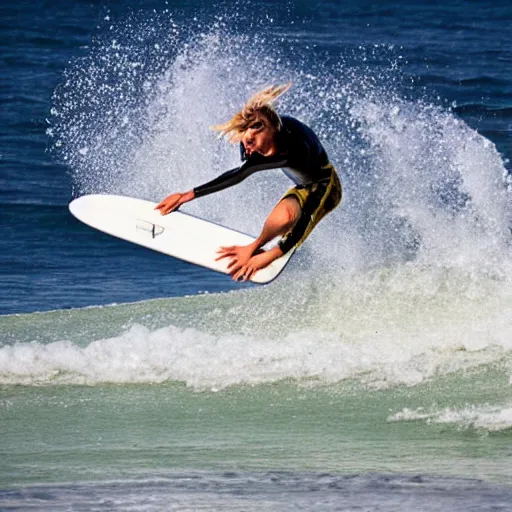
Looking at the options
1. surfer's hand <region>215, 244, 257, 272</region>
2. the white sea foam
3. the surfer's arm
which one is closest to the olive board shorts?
surfer's hand <region>215, 244, 257, 272</region>

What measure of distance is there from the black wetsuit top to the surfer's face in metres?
0.03

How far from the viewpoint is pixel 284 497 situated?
16.1ft

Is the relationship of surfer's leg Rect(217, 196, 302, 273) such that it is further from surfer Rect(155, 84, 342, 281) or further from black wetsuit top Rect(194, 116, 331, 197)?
black wetsuit top Rect(194, 116, 331, 197)

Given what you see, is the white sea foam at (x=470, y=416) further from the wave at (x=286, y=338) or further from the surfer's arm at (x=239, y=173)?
the surfer's arm at (x=239, y=173)

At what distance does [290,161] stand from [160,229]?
42.8 inches

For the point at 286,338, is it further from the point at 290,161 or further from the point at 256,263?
the point at 290,161

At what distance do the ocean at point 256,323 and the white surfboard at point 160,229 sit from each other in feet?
1.78

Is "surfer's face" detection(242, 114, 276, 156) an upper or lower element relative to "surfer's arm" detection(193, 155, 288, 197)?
upper

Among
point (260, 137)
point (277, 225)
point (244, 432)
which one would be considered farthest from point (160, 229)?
point (244, 432)

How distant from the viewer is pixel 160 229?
6.68m

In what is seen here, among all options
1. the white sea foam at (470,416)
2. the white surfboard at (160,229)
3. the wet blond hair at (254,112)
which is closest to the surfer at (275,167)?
the wet blond hair at (254,112)

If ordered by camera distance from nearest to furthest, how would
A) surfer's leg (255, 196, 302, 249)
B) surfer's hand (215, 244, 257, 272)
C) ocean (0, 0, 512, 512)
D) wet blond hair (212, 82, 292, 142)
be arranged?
ocean (0, 0, 512, 512) → wet blond hair (212, 82, 292, 142) → surfer's leg (255, 196, 302, 249) → surfer's hand (215, 244, 257, 272)

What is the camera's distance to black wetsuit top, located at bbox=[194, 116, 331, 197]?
5.70 m

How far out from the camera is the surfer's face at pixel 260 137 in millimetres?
5664
